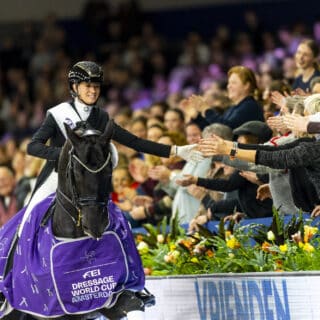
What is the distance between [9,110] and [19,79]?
861 mm

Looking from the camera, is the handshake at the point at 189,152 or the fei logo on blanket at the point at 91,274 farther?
the handshake at the point at 189,152

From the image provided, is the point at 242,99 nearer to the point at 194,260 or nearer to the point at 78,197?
the point at 194,260

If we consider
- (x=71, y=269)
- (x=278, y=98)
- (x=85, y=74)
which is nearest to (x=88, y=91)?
(x=85, y=74)

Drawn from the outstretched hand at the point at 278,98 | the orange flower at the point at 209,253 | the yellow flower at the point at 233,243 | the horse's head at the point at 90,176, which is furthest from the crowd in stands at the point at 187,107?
the horse's head at the point at 90,176

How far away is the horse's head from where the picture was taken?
8.34 m

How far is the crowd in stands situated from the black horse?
3.72ft

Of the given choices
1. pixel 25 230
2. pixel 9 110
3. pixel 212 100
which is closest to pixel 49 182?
pixel 25 230

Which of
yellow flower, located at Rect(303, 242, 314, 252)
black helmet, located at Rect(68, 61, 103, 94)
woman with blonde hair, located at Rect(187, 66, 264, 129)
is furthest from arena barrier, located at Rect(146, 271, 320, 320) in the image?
woman with blonde hair, located at Rect(187, 66, 264, 129)

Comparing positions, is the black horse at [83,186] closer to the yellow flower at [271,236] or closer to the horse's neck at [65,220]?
the horse's neck at [65,220]

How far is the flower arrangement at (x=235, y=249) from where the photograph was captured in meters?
9.48

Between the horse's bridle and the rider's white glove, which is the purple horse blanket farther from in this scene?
the rider's white glove

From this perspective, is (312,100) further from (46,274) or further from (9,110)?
(9,110)

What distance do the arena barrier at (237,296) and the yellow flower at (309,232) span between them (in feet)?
1.63

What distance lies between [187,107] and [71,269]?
503cm
